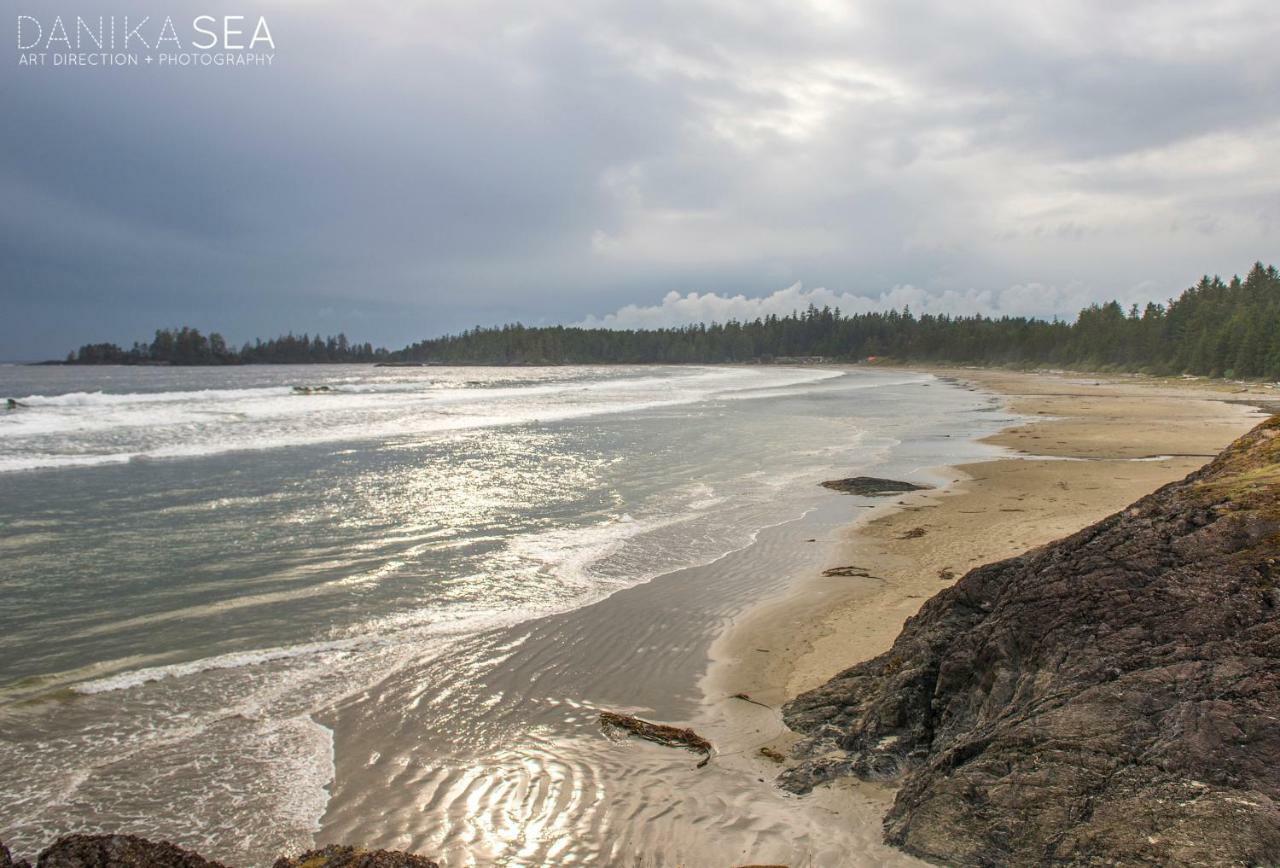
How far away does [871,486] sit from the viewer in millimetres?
16703

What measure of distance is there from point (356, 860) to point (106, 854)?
109 cm

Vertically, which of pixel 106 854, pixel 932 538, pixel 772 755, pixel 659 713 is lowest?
pixel 659 713

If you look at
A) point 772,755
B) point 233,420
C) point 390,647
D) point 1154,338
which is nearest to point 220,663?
point 390,647

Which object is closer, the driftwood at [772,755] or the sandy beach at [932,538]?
the driftwood at [772,755]

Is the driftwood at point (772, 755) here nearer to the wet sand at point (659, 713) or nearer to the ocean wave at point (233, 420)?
the wet sand at point (659, 713)

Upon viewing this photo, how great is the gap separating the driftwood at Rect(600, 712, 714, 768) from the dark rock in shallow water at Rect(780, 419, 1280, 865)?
0.83 m

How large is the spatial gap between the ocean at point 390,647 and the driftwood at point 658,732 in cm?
17

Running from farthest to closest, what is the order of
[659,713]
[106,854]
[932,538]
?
[932,538] → [659,713] → [106,854]

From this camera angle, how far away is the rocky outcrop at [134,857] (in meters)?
3.24

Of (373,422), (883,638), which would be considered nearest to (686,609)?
(883,638)

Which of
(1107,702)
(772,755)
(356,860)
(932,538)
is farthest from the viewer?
(932,538)

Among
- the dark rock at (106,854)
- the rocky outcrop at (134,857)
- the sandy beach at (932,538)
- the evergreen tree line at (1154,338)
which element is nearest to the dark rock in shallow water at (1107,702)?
the sandy beach at (932,538)

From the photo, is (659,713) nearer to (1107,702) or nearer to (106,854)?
(1107,702)

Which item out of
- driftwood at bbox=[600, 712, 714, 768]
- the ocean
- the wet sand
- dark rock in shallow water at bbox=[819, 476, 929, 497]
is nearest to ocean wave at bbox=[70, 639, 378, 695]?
the ocean
